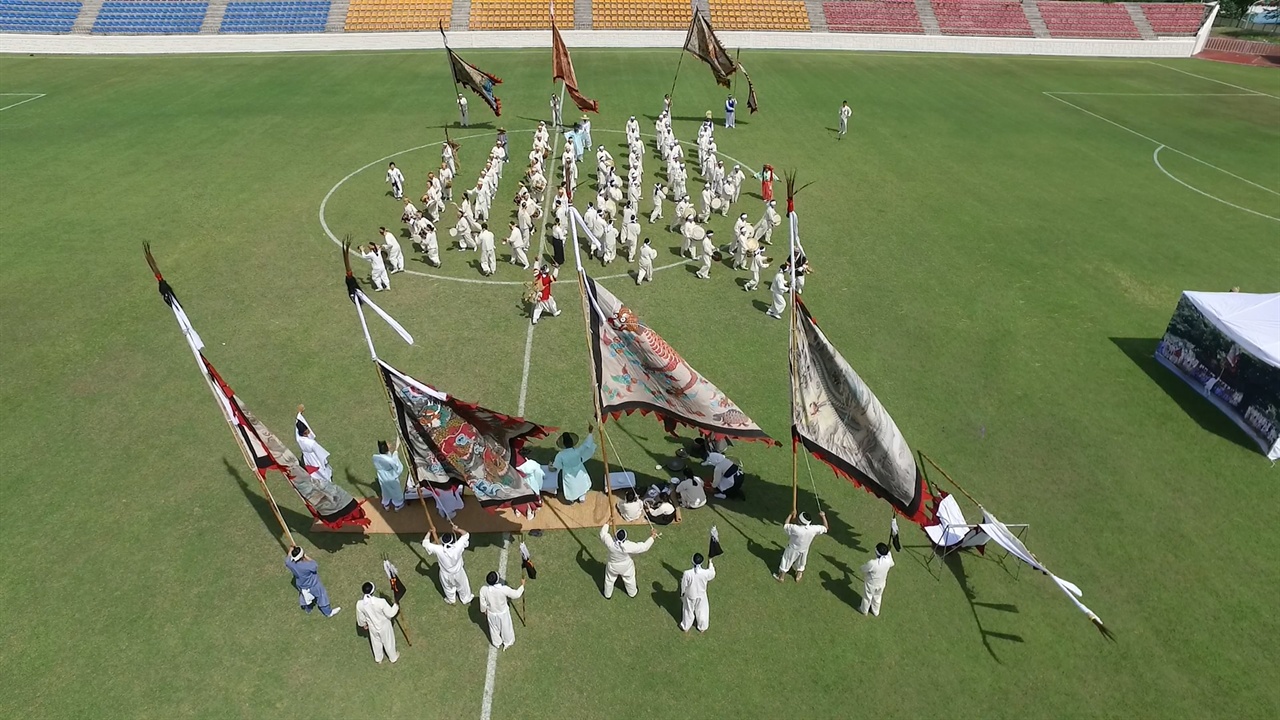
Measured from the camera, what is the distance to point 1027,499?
12602 millimetres

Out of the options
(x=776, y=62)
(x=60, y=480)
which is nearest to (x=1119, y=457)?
(x=60, y=480)

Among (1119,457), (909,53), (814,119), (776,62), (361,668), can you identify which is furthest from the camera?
(909,53)

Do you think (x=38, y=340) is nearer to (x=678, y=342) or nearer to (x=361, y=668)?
(x=361, y=668)

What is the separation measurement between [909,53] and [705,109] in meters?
21.6

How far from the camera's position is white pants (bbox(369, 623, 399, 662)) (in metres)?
9.41

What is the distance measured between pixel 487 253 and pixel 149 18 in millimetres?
44216


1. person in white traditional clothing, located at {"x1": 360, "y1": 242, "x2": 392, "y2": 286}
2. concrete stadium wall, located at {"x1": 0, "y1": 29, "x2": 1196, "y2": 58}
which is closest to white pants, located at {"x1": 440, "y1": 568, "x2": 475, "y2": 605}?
person in white traditional clothing, located at {"x1": 360, "y1": 242, "x2": 392, "y2": 286}

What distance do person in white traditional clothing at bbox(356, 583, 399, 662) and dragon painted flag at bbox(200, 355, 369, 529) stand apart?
80.1 inches

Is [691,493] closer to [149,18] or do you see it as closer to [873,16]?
[873,16]

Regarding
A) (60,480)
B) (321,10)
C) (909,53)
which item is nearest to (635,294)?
(60,480)

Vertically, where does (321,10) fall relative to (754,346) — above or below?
above

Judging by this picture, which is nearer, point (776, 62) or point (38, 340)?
point (38, 340)

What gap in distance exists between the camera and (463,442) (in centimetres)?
1051

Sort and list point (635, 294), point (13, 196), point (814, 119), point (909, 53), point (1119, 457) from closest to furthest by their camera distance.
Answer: point (1119, 457), point (635, 294), point (13, 196), point (814, 119), point (909, 53)
